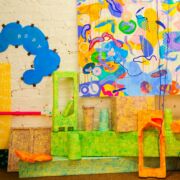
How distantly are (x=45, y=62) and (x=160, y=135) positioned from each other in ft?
3.54

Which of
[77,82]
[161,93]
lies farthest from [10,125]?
[161,93]

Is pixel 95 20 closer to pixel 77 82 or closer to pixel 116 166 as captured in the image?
pixel 77 82

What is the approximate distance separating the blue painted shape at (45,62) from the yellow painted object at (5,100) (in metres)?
0.24

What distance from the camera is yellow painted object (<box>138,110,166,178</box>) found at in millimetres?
2064

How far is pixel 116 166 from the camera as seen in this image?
2170 mm

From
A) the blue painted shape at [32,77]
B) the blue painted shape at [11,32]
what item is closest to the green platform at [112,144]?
the blue painted shape at [32,77]

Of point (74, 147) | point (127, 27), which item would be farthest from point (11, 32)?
point (74, 147)

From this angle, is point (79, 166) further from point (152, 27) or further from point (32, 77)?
point (152, 27)

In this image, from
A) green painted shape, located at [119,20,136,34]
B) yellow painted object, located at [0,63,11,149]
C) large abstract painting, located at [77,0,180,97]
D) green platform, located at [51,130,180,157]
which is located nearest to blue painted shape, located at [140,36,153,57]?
large abstract painting, located at [77,0,180,97]

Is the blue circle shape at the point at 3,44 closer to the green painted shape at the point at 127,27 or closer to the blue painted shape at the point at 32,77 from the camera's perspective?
the blue painted shape at the point at 32,77

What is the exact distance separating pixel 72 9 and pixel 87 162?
48.6 inches

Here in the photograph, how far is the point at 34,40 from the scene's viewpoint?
2.40 m

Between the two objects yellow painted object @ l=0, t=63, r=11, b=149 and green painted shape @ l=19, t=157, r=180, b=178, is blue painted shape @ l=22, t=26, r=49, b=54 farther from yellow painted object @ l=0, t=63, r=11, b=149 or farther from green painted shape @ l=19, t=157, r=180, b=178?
green painted shape @ l=19, t=157, r=180, b=178

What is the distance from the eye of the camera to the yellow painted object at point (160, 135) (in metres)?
2.06
